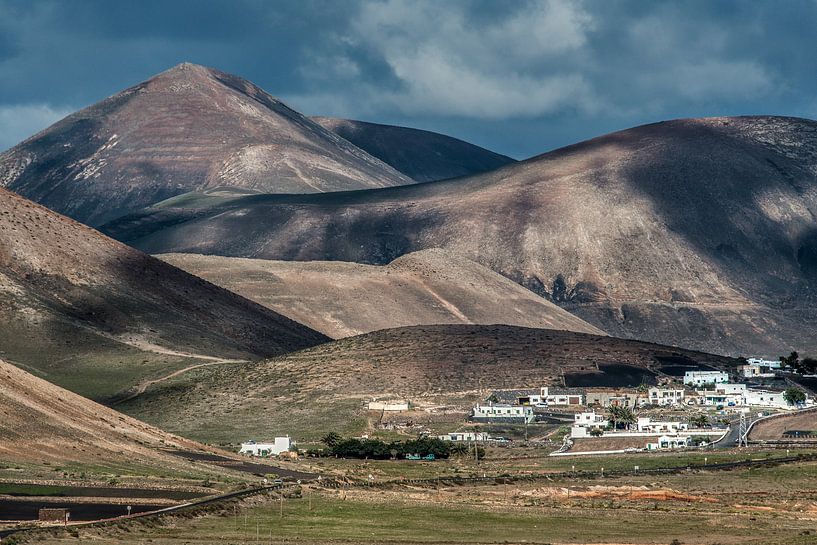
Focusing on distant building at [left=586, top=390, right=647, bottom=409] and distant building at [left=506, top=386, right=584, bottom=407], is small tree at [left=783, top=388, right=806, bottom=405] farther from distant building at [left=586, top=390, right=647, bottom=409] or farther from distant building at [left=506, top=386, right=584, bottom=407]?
distant building at [left=506, top=386, right=584, bottom=407]

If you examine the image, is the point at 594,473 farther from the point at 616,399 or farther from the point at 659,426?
the point at 616,399

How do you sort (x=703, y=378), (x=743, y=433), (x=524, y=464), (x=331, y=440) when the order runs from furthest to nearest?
(x=703, y=378), (x=331, y=440), (x=743, y=433), (x=524, y=464)

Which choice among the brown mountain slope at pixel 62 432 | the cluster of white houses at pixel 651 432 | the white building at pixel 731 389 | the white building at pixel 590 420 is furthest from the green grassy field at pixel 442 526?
the white building at pixel 731 389

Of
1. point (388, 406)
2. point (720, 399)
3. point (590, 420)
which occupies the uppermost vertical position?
point (720, 399)

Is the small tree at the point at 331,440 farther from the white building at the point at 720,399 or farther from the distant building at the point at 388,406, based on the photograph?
the white building at the point at 720,399

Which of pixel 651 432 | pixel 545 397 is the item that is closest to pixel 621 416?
pixel 651 432

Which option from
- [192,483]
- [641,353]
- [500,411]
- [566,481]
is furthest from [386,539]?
[641,353]
